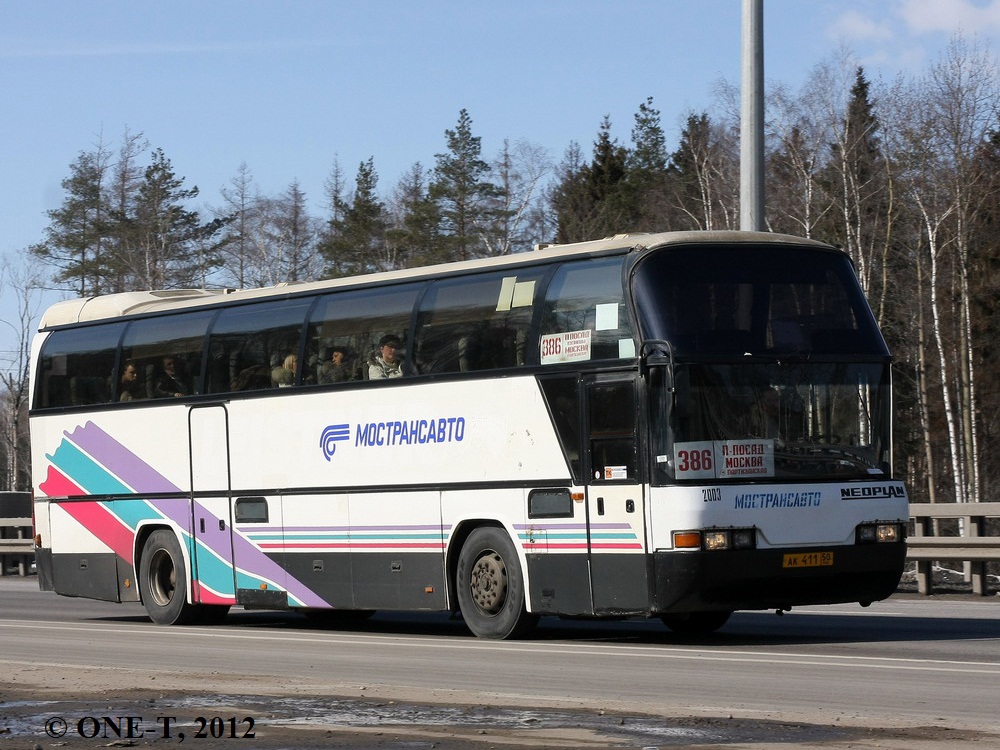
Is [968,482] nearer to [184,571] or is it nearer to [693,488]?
[184,571]

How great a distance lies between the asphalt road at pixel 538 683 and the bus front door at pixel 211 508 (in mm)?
717

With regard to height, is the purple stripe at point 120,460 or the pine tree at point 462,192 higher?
the pine tree at point 462,192

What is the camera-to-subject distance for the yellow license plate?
46.8ft

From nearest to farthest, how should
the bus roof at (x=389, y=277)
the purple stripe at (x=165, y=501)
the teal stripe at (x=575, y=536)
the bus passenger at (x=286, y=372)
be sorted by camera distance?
the teal stripe at (x=575, y=536) < the bus roof at (x=389, y=277) < the bus passenger at (x=286, y=372) < the purple stripe at (x=165, y=501)

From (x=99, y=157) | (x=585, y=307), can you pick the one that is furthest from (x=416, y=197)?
(x=585, y=307)

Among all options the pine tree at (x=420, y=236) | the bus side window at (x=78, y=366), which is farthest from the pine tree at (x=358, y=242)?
the bus side window at (x=78, y=366)

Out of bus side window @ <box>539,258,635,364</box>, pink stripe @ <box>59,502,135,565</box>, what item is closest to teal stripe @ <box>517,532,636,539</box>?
bus side window @ <box>539,258,635,364</box>

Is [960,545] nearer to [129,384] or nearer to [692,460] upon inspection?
[692,460]

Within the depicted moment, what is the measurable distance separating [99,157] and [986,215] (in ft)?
125

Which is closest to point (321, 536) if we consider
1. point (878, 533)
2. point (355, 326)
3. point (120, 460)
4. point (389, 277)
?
point (355, 326)

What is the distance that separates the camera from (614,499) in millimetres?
14555

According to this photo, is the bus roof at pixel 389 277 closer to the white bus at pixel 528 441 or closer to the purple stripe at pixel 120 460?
the white bus at pixel 528 441

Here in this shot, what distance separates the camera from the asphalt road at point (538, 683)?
9.35m

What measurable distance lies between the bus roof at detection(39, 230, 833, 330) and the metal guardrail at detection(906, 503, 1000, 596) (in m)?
6.63
